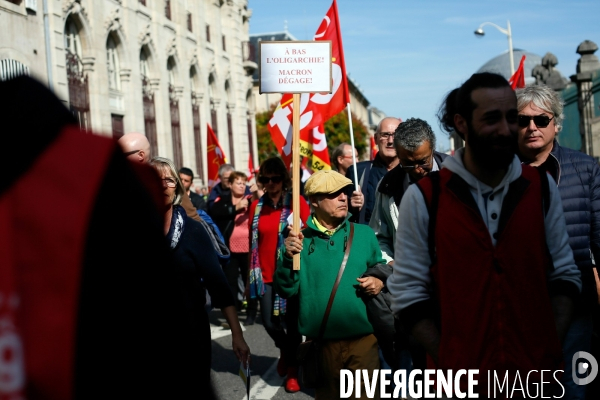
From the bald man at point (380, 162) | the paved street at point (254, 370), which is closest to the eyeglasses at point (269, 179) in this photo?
the bald man at point (380, 162)

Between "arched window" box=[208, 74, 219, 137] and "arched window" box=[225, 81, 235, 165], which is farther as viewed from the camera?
"arched window" box=[225, 81, 235, 165]

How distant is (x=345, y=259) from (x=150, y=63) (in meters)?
24.5

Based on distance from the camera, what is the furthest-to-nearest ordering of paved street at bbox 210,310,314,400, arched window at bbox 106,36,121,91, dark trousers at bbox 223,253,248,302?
arched window at bbox 106,36,121,91
dark trousers at bbox 223,253,248,302
paved street at bbox 210,310,314,400

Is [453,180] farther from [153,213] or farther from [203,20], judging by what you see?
[203,20]

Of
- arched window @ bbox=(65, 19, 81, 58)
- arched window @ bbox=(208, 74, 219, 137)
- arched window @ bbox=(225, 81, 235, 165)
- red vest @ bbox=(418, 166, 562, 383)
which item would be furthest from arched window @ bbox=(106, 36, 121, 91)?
red vest @ bbox=(418, 166, 562, 383)

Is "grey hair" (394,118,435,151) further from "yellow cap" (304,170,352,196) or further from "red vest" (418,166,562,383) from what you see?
"red vest" (418,166,562,383)

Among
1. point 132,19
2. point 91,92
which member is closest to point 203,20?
point 132,19

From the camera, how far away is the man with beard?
113 inches

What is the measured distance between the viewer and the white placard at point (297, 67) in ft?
23.9

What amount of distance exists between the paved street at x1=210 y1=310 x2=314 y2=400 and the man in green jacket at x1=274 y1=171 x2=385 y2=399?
136 cm

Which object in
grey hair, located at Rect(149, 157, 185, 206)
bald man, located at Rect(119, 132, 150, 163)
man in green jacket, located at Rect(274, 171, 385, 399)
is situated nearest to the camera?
grey hair, located at Rect(149, 157, 185, 206)

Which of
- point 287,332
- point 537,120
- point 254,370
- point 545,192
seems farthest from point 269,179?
point 545,192

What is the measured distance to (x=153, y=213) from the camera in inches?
51.0

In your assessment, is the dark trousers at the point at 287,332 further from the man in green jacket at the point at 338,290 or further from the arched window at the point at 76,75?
the arched window at the point at 76,75
